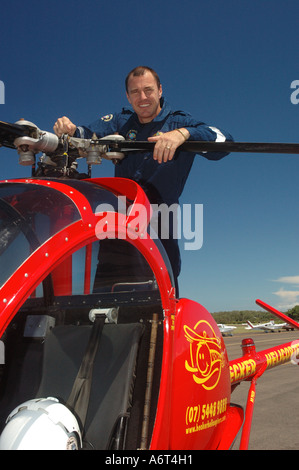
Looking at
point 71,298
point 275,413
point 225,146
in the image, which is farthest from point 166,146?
point 275,413

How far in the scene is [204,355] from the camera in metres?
2.56

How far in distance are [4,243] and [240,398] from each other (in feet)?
25.8

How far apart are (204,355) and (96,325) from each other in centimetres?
72

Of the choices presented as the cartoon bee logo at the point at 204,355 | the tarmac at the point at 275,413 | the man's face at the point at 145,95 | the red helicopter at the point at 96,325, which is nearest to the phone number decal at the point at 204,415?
the red helicopter at the point at 96,325

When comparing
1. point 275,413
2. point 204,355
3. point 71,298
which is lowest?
point 275,413

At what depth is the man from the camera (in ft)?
9.52

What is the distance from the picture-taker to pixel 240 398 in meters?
→ 8.35

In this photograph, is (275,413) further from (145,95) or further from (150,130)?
(145,95)

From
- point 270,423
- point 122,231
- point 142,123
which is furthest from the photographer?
point 270,423

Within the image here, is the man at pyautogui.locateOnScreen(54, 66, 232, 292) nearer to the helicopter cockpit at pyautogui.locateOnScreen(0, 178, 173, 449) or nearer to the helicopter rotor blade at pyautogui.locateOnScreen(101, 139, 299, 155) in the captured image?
the helicopter rotor blade at pyautogui.locateOnScreen(101, 139, 299, 155)

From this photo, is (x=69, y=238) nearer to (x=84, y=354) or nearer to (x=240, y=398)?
(x=84, y=354)

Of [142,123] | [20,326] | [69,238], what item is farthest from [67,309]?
[142,123]

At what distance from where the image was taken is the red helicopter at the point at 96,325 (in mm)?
1760

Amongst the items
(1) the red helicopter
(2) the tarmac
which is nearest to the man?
(1) the red helicopter
